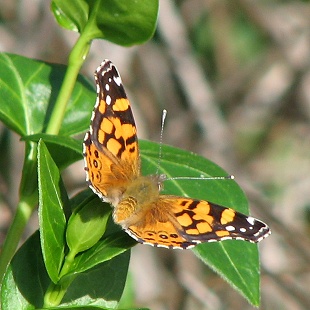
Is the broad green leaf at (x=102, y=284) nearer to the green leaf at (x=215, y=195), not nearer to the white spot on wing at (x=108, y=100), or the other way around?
the green leaf at (x=215, y=195)

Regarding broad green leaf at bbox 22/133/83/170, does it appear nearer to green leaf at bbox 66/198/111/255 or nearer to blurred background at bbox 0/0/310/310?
green leaf at bbox 66/198/111/255

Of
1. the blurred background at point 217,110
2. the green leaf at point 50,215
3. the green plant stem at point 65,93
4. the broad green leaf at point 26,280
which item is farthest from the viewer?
the blurred background at point 217,110

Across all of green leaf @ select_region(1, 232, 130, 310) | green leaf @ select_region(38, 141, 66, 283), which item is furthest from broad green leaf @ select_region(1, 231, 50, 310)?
green leaf @ select_region(38, 141, 66, 283)

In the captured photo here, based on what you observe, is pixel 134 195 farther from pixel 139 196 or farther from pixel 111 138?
pixel 111 138

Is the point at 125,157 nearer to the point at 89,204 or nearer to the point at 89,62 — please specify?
the point at 89,204

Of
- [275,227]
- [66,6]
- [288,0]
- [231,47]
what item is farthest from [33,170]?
[231,47]

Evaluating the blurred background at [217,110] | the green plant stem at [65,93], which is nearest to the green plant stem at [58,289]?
the green plant stem at [65,93]

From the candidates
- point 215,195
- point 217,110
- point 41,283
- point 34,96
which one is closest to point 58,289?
point 41,283
